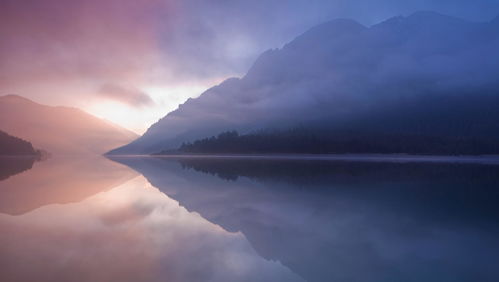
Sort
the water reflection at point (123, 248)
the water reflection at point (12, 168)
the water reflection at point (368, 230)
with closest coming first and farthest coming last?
the water reflection at point (123, 248), the water reflection at point (368, 230), the water reflection at point (12, 168)

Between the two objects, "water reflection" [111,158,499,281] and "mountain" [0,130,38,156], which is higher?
"mountain" [0,130,38,156]

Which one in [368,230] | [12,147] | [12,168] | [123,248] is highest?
[12,147]

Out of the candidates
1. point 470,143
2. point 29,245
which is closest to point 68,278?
point 29,245

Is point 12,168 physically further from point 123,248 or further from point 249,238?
point 249,238

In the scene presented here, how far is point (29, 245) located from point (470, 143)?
10291 centimetres

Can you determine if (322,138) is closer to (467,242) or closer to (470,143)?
(470,143)

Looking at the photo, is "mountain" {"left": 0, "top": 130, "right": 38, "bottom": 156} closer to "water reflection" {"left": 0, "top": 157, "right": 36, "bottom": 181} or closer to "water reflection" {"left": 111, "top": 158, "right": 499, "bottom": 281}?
"water reflection" {"left": 0, "top": 157, "right": 36, "bottom": 181}

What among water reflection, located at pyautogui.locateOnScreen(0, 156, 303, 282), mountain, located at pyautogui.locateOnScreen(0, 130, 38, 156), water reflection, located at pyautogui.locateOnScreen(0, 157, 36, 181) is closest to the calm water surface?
water reflection, located at pyautogui.locateOnScreen(0, 156, 303, 282)

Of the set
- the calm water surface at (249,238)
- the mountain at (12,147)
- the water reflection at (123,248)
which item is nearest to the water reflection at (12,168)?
the calm water surface at (249,238)

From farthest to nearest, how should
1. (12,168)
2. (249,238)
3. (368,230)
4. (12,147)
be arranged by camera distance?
(12,147), (12,168), (368,230), (249,238)

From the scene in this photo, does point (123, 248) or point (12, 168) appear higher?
point (12, 168)

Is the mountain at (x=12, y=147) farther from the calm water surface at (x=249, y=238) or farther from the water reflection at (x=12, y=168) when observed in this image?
the calm water surface at (x=249, y=238)

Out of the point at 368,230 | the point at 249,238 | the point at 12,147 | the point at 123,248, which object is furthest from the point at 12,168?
the point at 12,147

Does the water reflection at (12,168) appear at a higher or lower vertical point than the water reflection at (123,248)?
higher
